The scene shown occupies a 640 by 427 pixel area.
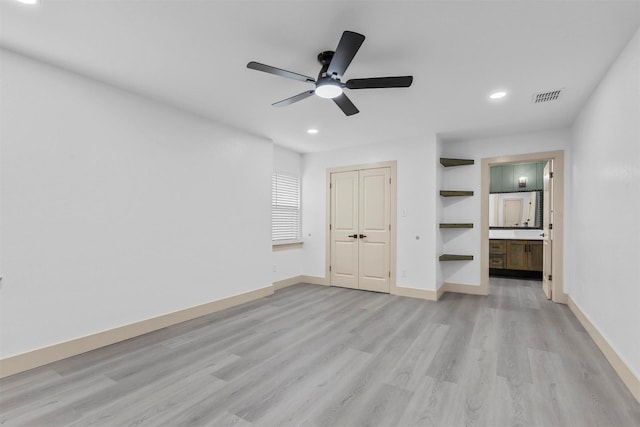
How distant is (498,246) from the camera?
6.52 metres

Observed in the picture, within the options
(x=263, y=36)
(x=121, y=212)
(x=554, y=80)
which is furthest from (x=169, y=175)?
(x=554, y=80)

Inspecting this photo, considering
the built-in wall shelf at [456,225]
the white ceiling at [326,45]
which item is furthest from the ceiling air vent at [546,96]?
the built-in wall shelf at [456,225]

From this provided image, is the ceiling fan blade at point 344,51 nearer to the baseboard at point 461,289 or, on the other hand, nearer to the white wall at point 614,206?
the white wall at point 614,206

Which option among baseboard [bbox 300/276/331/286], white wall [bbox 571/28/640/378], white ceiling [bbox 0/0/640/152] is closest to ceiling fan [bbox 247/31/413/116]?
white ceiling [bbox 0/0/640/152]

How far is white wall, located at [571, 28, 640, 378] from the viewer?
2.18 m

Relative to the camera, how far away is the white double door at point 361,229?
523 cm

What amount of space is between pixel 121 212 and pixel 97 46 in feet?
5.00

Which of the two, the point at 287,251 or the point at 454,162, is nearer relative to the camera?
the point at 454,162

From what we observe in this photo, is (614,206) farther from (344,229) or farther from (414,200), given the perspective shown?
(344,229)

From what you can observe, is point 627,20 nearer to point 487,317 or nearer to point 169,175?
point 487,317

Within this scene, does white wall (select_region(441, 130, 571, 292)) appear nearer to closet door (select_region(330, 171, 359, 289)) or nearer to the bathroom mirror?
closet door (select_region(330, 171, 359, 289))

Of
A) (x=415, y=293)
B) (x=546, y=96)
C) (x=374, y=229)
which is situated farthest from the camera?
(x=374, y=229)

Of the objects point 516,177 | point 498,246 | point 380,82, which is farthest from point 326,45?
point 516,177

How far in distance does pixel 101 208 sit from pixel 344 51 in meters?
2.69
